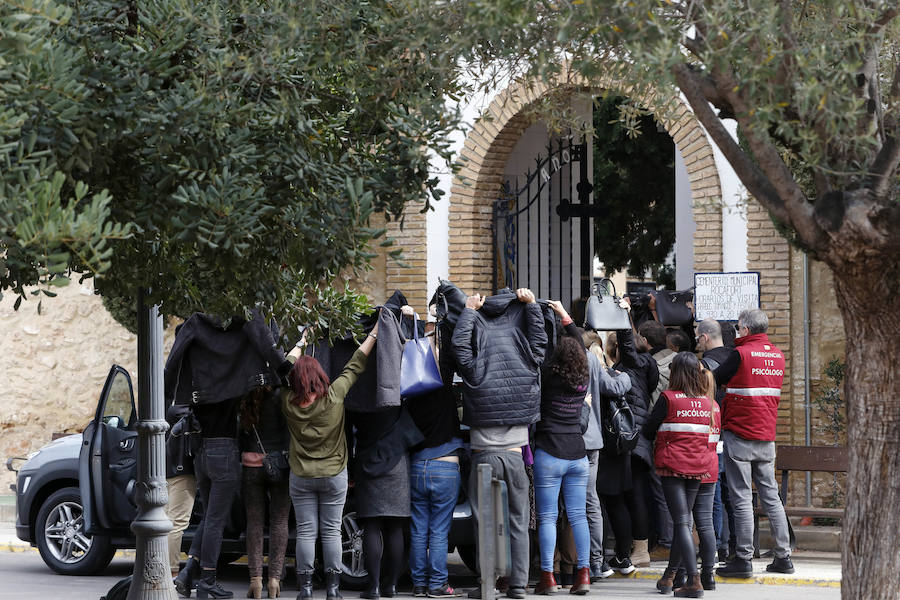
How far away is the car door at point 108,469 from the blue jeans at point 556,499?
321 cm

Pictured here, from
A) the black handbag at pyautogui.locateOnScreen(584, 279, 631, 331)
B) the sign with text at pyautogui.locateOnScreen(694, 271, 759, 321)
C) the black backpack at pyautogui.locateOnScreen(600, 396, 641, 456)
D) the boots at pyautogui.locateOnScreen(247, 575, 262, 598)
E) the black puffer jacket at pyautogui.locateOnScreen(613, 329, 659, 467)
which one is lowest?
the boots at pyautogui.locateOnScreen(247, 575, 262, 598)

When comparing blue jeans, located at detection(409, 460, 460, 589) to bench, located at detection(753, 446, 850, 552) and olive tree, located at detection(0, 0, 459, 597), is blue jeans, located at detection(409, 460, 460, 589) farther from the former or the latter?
bench, located at detection(753, 446, 850, 552)

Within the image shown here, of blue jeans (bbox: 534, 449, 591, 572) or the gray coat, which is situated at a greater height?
the gray coat

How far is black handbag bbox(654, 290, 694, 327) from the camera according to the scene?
13.1 metres

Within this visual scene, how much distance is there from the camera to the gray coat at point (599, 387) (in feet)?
33.1

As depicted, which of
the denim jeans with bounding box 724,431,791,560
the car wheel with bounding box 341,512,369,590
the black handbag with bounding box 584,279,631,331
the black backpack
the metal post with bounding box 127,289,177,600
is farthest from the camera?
the black handbag with bounding box 584,279,631,331

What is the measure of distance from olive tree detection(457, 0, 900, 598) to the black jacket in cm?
342

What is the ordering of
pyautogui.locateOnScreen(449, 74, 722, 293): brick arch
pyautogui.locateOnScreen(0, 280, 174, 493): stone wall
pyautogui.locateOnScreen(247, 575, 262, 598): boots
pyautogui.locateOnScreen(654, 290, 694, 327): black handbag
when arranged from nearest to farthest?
pyautogui.locateOnScreen(247, 575, 262, 598): boots < pyautogui.locateOnScreen(654, 290, 694, 327): black handbag < pyautogui.locateOnScreen(449, 74, 722, 293): brick arch < pyautogui.locateOnScreen(0, 280, 174, 493): stone wall

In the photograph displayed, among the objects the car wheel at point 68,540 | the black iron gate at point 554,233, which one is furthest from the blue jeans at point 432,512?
the black iron gate at point 554,233

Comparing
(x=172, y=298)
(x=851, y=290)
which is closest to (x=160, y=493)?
(x=172, y=298)

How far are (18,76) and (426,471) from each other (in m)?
5.33

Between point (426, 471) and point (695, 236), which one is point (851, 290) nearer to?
point (426, 471)

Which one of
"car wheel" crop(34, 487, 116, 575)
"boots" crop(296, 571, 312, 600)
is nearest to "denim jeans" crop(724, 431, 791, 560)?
"boots" crop(296, 571, 312, 600)

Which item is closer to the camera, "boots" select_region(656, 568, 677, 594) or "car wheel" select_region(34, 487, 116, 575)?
"boots" select_region(656, 568, 677, 594)
